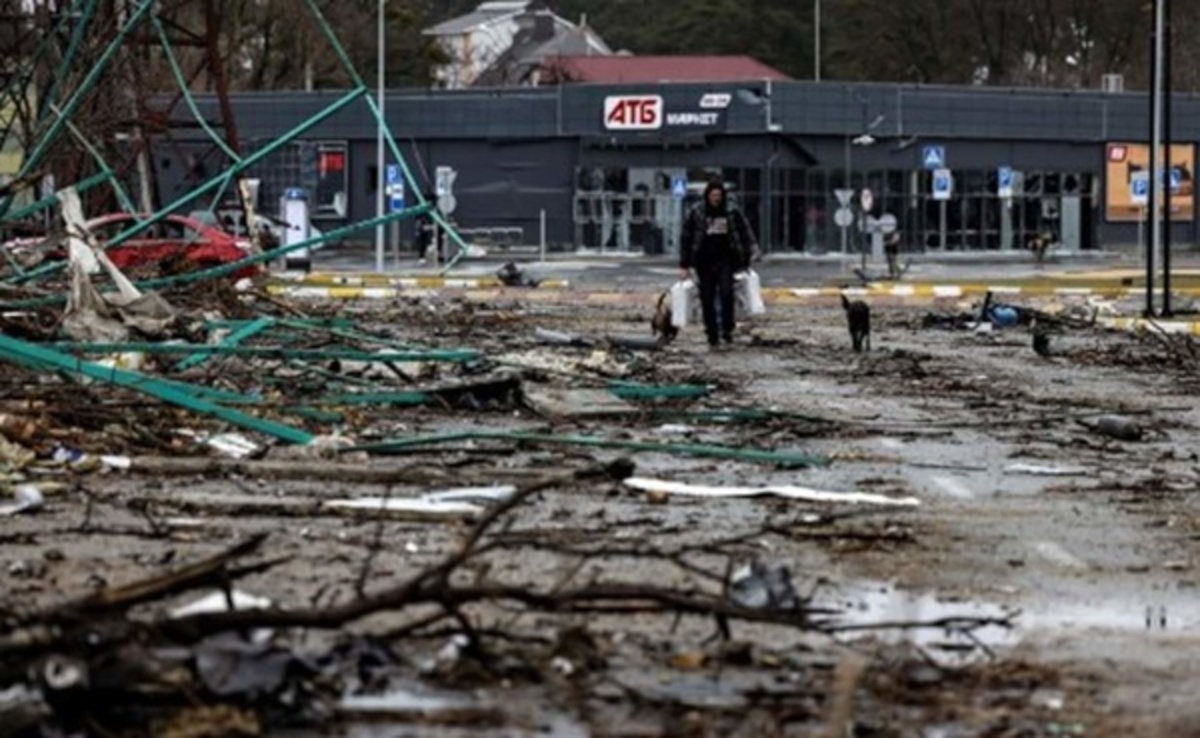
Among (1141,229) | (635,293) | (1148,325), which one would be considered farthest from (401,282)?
(1141,229)

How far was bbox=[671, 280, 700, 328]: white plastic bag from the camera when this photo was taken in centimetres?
2572

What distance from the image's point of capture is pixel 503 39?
457ft

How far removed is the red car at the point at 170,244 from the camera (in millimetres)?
25984

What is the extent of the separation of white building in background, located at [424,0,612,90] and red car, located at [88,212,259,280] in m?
70.8

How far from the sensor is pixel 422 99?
80.4m

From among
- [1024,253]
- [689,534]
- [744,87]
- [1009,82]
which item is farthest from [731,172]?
[689,534]

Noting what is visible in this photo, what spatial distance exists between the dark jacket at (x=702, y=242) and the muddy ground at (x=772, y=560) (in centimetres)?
749

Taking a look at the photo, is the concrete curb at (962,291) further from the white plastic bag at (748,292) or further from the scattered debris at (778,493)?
the scattered debris at (778,493)

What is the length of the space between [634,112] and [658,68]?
2666 centimetres

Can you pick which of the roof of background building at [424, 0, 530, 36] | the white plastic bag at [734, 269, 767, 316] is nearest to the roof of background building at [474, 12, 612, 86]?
the roof of background building at [424, 0, 530, 36]

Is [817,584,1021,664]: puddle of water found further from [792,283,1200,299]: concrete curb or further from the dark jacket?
[792,283,1200,299]: concrete curb

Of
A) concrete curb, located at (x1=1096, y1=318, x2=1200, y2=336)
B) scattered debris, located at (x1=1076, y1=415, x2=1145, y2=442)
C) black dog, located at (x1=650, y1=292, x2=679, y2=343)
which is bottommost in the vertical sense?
concrete curb, located at (x1=1096, y1=318, x2=1200, y2=336)

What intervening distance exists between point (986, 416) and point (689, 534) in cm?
712

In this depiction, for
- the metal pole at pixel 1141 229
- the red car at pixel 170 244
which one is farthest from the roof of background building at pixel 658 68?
the red car at pixel 170 244
